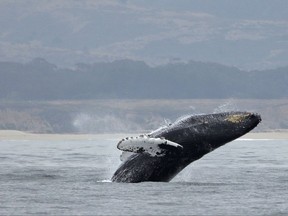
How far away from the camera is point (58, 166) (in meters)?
36.2

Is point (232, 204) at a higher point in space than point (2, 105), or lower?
higher

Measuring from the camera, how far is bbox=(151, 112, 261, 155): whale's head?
25094 mm

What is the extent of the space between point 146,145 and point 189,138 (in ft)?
5.63

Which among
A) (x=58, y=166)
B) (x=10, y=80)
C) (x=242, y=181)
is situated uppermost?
(x=242, y=181)

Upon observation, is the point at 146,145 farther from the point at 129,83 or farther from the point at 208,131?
the point at 129,83

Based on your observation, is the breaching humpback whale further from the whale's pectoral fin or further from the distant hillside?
the distant hillside

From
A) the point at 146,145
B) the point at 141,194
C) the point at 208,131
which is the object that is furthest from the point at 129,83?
the point at 146,145

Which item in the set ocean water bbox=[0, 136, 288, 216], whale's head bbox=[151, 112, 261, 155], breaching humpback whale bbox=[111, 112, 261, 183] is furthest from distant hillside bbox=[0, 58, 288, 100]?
whale's head bbox=[151, 112, 261, 155]

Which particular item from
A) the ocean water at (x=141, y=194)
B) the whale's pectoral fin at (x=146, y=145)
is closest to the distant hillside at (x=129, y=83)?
the ocean water at (x=141, y=194)

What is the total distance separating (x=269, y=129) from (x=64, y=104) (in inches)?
1468

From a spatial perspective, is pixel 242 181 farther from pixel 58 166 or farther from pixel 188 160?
pixel 58 166

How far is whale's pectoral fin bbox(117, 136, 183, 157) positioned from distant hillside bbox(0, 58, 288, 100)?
150558mm

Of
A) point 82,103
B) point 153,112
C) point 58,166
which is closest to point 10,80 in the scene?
point 82,103

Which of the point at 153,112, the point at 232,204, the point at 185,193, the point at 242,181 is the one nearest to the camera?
the point at 232,204
